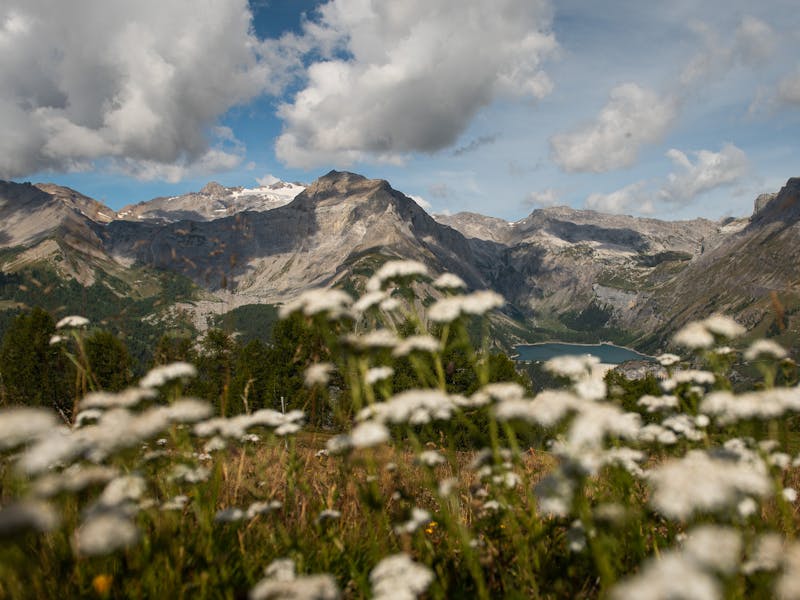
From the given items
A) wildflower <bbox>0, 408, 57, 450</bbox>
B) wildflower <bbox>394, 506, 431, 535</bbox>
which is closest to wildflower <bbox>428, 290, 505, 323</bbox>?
wildflower <bbox>394, 506, 431, 535</bbox>

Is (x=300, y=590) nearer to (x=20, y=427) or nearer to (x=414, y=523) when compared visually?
(x=414, y=523)

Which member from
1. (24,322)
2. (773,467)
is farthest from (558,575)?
(24,322)

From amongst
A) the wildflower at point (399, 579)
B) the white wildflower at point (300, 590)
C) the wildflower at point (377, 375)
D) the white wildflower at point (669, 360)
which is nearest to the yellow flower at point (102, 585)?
the white wildflower at point (300, 590)

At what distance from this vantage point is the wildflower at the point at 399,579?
144 inches

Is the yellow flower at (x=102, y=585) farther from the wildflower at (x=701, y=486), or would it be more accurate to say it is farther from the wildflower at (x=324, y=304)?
the wildflower at (x=701, y=486)

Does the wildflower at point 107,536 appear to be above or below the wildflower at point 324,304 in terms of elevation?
below

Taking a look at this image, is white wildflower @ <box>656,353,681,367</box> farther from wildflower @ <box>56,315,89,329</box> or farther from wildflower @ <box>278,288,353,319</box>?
wildflower @ <box>56,315,89,329</box>

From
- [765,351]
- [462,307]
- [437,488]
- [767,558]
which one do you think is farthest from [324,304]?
[765,351]

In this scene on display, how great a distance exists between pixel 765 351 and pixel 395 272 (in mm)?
4366

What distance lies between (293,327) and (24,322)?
32388 millimetres

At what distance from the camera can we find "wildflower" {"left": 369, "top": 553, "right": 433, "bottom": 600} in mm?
3668

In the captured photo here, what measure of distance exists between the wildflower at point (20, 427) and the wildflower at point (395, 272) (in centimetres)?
349

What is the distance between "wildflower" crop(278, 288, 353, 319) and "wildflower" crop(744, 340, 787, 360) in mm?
4643

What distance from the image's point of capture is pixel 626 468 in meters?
5.39
